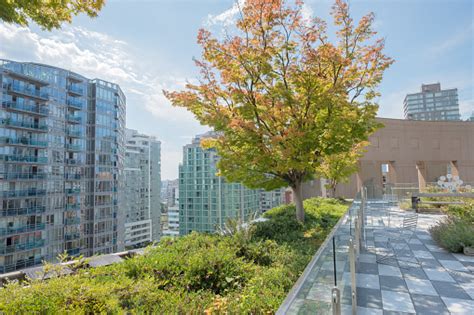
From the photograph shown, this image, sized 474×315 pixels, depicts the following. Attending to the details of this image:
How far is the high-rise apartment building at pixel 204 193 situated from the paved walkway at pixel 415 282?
2994 centimetres

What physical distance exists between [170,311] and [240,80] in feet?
20.3

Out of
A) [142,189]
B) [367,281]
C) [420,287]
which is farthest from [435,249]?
[142,189]

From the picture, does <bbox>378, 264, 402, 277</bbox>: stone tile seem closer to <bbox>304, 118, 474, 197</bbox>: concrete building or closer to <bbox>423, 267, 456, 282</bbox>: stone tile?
<bbox>423, 267, 456, 282</bbox>: stone tile

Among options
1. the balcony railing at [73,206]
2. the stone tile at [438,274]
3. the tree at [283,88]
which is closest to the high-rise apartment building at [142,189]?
the balcony railing at [73,206]

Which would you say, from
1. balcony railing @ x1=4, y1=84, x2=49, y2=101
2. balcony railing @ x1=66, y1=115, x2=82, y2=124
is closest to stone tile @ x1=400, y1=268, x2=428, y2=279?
balcony railing @ x1=4, y1=84, x2=49, y2=101

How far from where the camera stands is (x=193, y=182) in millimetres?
38750

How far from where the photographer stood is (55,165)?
75.4 feet

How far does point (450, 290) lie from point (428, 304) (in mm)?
787

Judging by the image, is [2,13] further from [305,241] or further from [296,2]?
[305,241]

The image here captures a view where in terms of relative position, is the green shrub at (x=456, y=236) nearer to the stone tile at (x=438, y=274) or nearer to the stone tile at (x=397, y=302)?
the stone tile at (x=438, y=274)

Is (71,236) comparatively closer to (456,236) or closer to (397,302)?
(397,302)

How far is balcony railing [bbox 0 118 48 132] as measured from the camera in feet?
66.3

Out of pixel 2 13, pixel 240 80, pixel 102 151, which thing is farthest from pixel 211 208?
pixel 2 13

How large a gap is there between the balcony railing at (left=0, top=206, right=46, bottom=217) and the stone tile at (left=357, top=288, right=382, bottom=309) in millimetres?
26077
